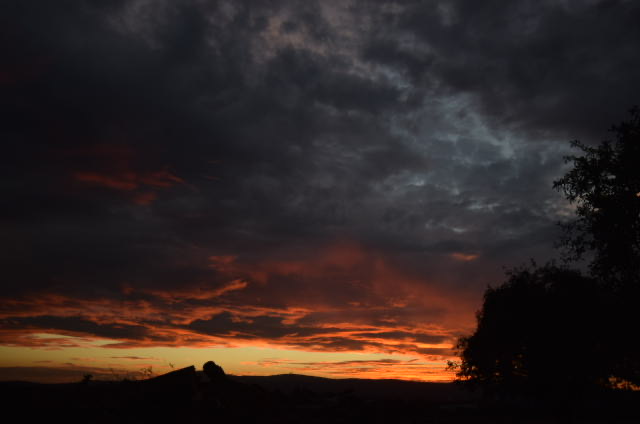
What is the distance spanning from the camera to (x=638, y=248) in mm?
29844

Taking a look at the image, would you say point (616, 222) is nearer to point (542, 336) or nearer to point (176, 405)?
point (542, 336)

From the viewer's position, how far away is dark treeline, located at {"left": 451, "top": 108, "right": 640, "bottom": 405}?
3008 cm

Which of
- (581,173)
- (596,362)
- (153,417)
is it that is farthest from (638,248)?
(153,417)

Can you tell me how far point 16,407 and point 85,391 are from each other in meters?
3.95

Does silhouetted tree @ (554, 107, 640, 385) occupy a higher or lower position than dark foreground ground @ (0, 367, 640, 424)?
higher

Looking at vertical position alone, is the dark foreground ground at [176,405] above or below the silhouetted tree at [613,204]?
below

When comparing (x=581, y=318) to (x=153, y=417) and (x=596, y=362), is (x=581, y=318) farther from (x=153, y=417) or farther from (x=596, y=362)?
(x=153, y=417)

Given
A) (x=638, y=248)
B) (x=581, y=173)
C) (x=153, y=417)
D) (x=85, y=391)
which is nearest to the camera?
(x=153, y=417)

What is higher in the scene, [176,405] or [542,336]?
[542,336]

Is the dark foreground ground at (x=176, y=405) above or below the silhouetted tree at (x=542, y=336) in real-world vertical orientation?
below

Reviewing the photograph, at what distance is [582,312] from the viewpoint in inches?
1304

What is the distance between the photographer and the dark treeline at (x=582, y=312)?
30078 mm

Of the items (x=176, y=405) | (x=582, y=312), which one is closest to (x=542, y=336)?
(x=582, y=312)

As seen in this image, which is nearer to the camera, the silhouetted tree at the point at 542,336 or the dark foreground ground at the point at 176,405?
the dark foreground ground at the point at 176,405
